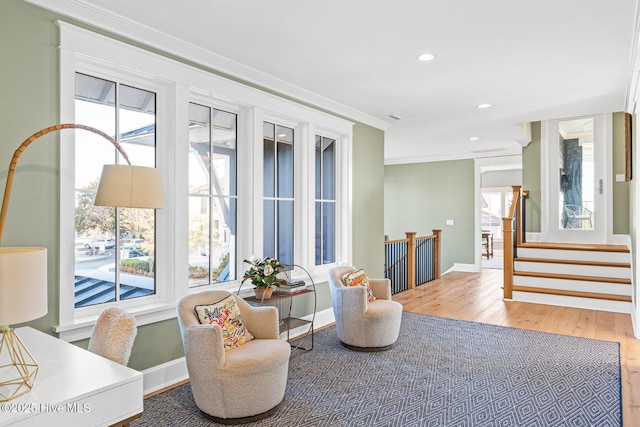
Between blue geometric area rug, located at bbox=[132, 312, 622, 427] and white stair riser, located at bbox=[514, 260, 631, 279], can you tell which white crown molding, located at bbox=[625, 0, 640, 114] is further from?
blue geometric area rug, located at bbox=[132, 312, 622, 427]

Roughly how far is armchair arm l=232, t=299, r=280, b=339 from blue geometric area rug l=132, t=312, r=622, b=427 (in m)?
0.44

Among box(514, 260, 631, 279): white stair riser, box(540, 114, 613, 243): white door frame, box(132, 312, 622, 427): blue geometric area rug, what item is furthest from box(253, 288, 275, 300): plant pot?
box(540, 114, 613, 243): white door frame

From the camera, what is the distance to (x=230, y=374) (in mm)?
2420

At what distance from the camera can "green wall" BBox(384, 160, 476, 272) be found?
9078 millimetres

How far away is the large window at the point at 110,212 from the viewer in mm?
2680

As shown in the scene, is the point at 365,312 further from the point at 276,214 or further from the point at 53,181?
the point at 53,181

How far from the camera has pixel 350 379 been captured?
3.13 m

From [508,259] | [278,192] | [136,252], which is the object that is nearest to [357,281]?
[278,192]

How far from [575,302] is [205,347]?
517cm

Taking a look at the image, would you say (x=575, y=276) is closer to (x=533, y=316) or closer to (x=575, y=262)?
(x=575, y=262)

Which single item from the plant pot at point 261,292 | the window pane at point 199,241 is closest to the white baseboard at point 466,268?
the plant pot at point 261,292

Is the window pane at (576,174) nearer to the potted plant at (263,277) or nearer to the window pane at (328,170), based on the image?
the window pane at (328,170)

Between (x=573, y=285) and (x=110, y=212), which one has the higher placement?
(x=110, y=212)

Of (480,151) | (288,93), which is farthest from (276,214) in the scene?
(480,151)
